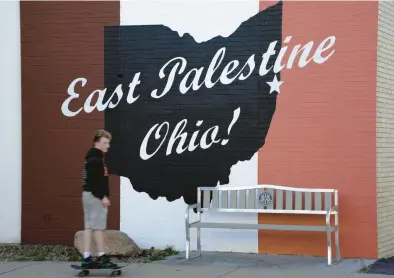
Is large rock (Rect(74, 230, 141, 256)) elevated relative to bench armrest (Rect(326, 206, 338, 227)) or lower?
lower

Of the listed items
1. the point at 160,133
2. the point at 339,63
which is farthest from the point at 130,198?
the point at 339,63

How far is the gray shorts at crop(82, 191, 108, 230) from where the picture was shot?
827 cm

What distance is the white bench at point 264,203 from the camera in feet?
31.8

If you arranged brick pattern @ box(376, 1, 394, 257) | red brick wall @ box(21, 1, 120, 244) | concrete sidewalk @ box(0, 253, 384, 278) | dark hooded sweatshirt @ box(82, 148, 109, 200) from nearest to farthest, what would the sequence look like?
dark hooded sweatshirt @ box(82, 148, 109, 200)
concrete sidewalk @ box(0, 253, 384, 278)
brick pattern @ box(376, 1, 394, 257)
red brick wall @ box(21, 1, 120, 244)

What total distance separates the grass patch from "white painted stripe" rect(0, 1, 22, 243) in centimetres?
42

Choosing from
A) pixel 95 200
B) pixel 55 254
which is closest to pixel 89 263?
pixel 95 200

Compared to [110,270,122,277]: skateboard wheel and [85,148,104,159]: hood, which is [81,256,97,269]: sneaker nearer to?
[110,270,122,277]: skateboard wheel

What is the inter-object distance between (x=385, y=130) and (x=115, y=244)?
4.48 m

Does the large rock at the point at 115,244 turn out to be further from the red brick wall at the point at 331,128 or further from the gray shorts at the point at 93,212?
the red brick wall at the point at 331,128

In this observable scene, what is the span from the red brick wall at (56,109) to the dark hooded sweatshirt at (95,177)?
256 centimetres

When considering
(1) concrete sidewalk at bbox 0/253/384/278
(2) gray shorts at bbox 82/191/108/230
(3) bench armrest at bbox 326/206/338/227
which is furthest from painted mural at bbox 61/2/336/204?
(2) gray shorts at bbox 82/191/108/230

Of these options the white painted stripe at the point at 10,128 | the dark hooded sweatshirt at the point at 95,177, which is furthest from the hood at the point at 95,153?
the white painted stripe at the point at 10,128

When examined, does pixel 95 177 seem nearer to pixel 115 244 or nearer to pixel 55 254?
pixel 115 244

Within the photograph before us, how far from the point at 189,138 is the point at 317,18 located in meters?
2.73
